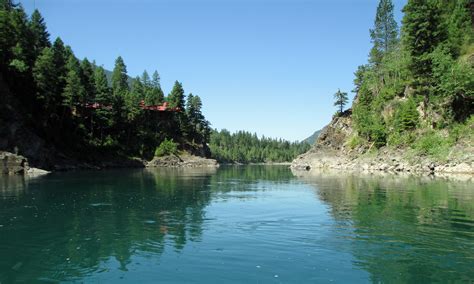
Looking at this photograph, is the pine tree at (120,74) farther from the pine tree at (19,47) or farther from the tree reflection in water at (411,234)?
the tree reflection in water at (411,234)

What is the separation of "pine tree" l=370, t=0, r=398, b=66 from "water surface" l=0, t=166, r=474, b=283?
85.4 m

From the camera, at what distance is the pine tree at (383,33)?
10275 centimetres

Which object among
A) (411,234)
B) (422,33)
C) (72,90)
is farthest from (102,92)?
(411,234)

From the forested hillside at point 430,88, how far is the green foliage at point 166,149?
57.3 meters

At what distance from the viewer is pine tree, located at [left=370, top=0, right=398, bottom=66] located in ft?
337

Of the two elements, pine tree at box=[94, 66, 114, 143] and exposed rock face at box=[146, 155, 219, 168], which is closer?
pine tree at box=[94, 66, 114, 143]

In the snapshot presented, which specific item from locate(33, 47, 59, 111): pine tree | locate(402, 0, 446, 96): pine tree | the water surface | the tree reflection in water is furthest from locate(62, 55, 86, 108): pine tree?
the tree reflection in water

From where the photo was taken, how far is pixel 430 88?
68.8m

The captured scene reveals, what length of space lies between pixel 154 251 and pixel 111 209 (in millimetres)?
11769

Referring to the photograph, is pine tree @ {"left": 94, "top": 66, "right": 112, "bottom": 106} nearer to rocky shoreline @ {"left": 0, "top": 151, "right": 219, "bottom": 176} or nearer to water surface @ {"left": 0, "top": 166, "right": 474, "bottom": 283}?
rocky shoreline @ {"left": 0, "top": 151, "right": 219, "bottom": 176}

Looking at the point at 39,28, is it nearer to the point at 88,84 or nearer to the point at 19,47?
the point at 88,84

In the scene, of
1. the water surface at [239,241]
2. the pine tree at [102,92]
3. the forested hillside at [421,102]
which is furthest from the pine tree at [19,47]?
the forested hillside at [421,102]

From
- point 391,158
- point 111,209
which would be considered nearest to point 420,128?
point 391,158

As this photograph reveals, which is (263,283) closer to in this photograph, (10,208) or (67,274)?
(67,274)
